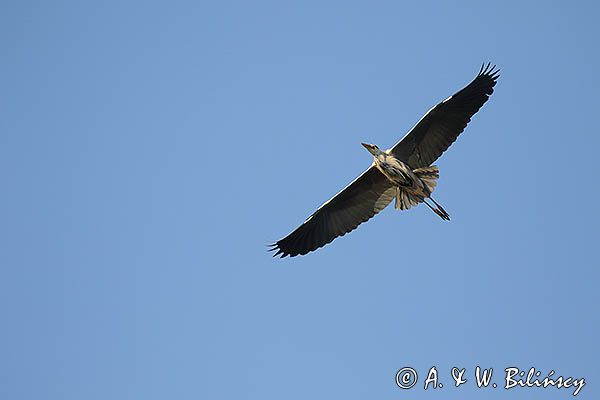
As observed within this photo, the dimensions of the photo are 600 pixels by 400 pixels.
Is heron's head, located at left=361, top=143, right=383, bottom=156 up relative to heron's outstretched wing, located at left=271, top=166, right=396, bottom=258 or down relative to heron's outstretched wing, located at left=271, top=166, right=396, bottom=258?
up

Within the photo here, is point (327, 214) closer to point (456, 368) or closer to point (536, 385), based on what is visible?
point (456, 368)

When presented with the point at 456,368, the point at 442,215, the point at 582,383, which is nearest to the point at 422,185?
the point at 442,215

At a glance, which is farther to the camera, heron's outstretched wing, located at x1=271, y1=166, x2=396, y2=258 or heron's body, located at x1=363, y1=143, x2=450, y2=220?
heron's outstretched wing, located at x1=271, y1=166, x2=396, y2=258

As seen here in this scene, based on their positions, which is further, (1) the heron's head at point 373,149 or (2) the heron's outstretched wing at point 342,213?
(2) the heron's outstretched wing at point 342,213

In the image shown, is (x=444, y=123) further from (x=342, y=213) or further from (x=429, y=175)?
(x=342, y=213)

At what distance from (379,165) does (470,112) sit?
2022 mm

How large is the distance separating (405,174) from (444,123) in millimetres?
1268

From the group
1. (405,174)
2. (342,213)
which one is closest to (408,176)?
(405,174)

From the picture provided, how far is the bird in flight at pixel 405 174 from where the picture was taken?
18.0 meters

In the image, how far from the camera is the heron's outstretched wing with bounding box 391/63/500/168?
1800cm

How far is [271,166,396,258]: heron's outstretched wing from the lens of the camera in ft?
62.1

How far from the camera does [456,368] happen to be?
53.8 feet

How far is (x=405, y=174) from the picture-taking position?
17.9 m

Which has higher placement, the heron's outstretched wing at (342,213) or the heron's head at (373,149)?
the heron's head at (373,149)
